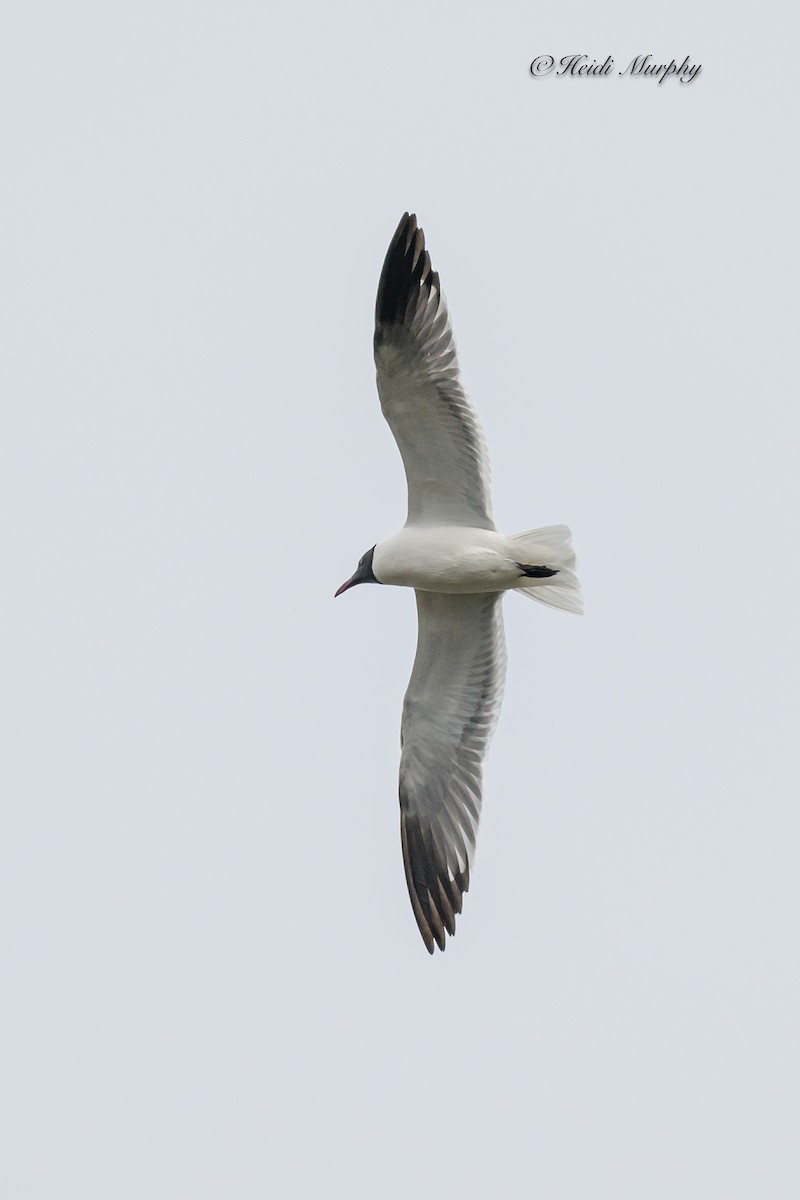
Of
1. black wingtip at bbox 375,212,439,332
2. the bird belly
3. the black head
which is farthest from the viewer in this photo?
the black head

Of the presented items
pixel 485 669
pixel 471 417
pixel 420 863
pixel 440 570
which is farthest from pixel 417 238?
pixel 420 863

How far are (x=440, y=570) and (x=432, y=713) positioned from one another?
40.4 inches

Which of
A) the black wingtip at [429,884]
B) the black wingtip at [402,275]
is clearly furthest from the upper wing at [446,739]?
the black wingtip at [402,275]

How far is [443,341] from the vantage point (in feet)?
29.1

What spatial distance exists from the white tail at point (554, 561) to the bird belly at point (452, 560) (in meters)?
0.11

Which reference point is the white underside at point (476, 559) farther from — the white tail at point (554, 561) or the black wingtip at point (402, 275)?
the black wingtip at point (402, 275)

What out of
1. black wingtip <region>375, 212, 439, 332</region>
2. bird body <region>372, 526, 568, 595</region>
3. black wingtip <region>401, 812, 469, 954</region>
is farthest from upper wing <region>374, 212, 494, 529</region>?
black wingtip <region>401, 812, 469, 954</region>

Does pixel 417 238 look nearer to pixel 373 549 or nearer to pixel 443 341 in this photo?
pixel 443 341

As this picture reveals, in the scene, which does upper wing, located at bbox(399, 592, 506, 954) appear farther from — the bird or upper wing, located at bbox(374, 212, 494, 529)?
upper wing, located at bbox(374, 212, 494, 529)

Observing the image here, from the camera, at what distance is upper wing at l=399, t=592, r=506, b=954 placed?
9609 millimetres

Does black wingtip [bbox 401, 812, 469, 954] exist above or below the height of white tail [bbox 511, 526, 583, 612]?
below

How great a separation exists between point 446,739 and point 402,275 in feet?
8.47

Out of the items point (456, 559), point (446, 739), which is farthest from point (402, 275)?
point (446, 739)

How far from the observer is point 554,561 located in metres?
9.16
